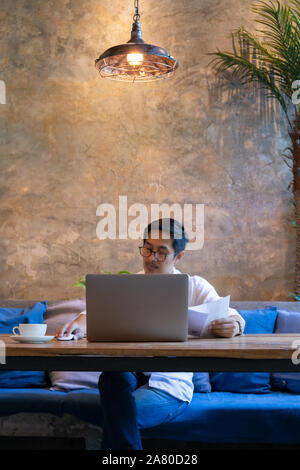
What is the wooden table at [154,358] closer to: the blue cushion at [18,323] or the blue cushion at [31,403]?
the blue cushion at [31,403]

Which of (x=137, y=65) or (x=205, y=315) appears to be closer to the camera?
(x=205, y=315)

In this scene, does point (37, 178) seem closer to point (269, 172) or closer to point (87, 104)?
point (87, 104)

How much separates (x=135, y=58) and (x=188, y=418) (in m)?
1.76

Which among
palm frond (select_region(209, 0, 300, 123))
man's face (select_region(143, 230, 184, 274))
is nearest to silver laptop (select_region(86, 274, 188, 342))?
man's face (select_region(143, 230, 184, 274))

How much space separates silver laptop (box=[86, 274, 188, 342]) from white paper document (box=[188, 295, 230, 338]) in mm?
216

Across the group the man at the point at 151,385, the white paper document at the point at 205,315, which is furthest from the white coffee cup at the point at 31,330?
the white paper document at the point at 205,315

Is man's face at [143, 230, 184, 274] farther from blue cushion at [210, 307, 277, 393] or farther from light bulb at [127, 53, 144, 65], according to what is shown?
light bulb at [127, 53, 144, 65]

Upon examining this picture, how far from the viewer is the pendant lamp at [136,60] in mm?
2855

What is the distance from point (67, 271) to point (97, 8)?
1880 mm

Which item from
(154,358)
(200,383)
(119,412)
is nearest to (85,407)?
(200,383)

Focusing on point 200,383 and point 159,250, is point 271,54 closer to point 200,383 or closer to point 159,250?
point 159,250

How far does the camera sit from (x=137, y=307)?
1.85 m

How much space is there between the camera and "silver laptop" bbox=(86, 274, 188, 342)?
1848mm
